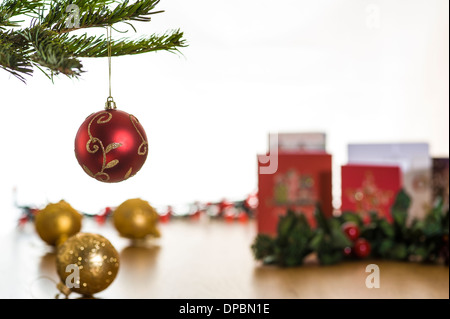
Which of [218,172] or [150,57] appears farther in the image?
[218,172]

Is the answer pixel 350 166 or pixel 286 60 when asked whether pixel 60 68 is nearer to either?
pixel 350 166

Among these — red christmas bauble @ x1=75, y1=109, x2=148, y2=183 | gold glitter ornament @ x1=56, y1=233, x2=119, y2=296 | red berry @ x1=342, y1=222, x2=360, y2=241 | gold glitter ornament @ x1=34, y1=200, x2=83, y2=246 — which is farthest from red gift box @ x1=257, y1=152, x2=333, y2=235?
red christmas bauble @ x1=75, y1=109, x2=148, y2=183

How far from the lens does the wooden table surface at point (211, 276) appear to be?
33.8 inches

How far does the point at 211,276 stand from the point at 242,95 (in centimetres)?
86

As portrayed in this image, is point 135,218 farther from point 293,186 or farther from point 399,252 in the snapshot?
point 399,252

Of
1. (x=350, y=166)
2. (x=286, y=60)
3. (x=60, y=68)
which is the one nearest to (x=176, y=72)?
(x=286, y=60)

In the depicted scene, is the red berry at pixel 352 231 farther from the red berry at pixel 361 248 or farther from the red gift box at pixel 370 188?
the red gift box at pixel 370 188

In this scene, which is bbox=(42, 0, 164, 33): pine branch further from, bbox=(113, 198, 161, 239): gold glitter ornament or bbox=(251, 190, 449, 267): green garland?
bbox=(113, 198, 161, 239): gold glitter ornament

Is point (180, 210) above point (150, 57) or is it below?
below

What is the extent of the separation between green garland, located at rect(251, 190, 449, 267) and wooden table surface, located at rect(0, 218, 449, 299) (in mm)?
23

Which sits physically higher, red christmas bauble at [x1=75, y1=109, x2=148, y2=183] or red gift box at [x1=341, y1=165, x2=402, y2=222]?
red christmas bauble at [x1=75, y1=109, x2=148, y2=183]

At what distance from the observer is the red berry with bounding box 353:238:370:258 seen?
105 cm
